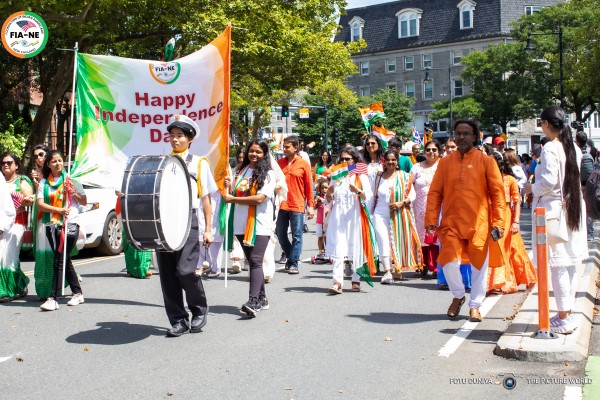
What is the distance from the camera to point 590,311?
8562 mm

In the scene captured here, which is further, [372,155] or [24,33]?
[24,33]

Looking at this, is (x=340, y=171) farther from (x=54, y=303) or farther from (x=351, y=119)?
(x=351, y=119)

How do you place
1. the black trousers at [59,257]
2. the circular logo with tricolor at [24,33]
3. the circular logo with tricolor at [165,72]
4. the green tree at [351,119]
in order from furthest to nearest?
the green tree at [351,119]
the circular logo with tricolor at [24,33]
the circular logo with tricolor at [165,72]
the black trousers at [59,257]

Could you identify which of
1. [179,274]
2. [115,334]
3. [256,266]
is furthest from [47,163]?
[179,274]

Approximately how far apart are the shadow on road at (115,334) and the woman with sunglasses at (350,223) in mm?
2784

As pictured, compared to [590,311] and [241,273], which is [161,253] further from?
[241,273]

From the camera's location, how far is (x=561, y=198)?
7430 mm

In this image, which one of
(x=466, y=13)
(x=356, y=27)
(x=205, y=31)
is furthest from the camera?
(x=356, y=27)

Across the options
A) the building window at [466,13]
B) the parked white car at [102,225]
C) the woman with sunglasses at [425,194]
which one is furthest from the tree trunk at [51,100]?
the building window at [466,13]

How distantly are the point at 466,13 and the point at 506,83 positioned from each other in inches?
770

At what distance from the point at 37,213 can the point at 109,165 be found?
0.93 meters

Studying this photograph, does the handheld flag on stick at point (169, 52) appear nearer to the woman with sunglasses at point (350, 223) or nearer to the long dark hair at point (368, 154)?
the woman with sunglasses at point (350, 223)

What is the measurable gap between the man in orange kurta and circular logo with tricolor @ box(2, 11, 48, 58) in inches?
552

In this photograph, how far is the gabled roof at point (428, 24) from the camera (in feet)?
273
